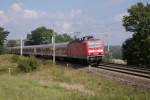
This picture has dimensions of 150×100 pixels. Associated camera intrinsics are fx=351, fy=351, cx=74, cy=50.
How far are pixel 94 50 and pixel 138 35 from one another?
17.0m

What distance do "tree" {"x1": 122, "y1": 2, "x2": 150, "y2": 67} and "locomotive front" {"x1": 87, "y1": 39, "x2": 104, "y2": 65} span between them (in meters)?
11.8

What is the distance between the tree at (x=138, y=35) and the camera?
52594 mm

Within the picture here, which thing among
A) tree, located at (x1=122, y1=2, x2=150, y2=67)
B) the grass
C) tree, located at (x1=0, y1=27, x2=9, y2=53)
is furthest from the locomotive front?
tree, located at (x1=0, y1=27, x2=9, y2=53)

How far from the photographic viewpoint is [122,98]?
11938mm

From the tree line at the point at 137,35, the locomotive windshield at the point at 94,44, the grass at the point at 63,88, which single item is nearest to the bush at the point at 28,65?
the locomotive windshield at the point at 94,44

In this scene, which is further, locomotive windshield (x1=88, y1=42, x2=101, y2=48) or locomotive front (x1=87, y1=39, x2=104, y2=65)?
locomotive windshield (x1=88, y1=42, x2=101, y2=48)

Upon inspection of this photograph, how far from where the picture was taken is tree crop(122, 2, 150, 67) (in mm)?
52594

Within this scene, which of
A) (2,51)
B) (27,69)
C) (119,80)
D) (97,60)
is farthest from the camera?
(2,51)

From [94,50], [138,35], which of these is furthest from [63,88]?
[138,35]

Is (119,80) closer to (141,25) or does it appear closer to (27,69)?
(27,69)

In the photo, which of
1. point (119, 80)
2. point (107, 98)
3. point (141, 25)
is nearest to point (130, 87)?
point (119, 80)

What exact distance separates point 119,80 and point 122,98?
13.3 m

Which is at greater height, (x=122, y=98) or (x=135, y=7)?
(x=135, y=7)

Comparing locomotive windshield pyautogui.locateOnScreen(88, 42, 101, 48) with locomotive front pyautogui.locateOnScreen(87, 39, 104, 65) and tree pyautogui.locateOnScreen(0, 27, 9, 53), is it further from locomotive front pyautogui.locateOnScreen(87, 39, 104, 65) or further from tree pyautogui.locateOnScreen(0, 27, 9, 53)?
tree pyautogui.locateOnScreen(0, 27, 9, 53)
